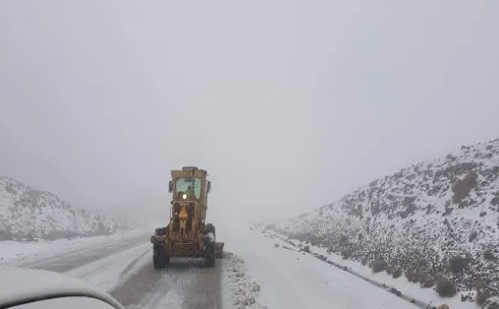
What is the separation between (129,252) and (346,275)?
9992 millimetres

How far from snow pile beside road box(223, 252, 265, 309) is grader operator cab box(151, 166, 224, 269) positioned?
3.81 feet

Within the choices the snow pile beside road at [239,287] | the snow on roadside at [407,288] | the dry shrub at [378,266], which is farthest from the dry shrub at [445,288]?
the snow pile beside road at [239,287]

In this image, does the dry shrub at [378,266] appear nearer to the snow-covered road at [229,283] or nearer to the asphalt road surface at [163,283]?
the snow-covered road at [229,283]

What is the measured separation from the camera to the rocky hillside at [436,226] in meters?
12.1

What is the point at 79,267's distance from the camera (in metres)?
14.2

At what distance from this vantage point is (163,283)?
1218 cm

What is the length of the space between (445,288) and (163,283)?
705 cm

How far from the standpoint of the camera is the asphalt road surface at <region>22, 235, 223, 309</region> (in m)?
9.69

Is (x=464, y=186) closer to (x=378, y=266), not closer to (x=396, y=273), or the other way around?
(x=378, y=266)

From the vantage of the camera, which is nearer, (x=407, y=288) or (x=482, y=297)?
(x=482, y=297)

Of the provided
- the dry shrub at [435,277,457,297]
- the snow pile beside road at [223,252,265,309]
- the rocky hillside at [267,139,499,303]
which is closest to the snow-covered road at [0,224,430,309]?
the snow pile beside road at [223,252,265,309]

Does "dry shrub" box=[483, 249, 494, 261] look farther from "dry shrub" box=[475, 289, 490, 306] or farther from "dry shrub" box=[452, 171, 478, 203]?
"dry shrub" box=[452, 171, 478, 203]

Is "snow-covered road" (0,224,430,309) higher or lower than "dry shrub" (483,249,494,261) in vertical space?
lower

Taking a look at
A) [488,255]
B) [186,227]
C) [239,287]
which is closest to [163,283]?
[239,287]
